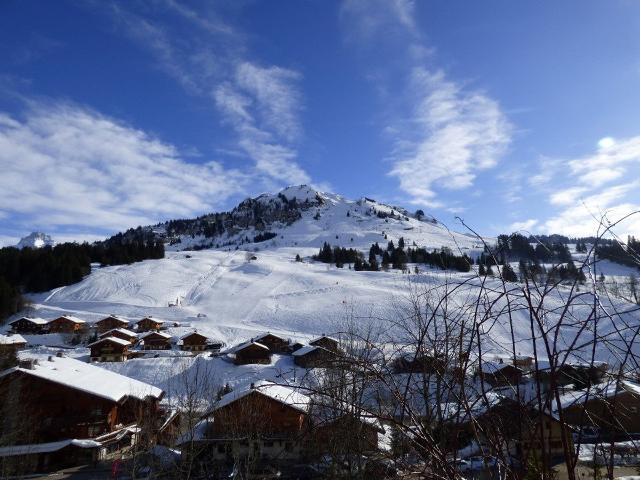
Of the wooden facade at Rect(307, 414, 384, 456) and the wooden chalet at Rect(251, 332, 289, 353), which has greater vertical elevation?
the wooden facade at Rect(307, 414, 384, 456)

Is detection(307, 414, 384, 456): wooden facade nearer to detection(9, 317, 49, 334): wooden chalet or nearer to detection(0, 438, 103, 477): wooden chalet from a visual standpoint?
detection(0, 438, 103, 477): wooden chalet

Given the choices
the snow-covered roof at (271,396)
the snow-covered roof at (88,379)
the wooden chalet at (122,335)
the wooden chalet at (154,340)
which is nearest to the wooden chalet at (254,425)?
the snow-covered roof at (271,396)

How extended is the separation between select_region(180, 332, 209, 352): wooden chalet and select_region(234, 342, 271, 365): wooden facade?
7.48 meters

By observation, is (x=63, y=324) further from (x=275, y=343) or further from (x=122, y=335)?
(x=275, y=343)

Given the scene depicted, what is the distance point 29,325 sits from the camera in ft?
171

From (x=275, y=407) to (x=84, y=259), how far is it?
7536cm

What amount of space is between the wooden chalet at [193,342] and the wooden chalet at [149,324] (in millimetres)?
9032

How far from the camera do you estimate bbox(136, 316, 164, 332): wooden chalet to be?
52.6m

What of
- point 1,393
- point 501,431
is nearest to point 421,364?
point 501,431

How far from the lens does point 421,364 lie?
5.57 ft

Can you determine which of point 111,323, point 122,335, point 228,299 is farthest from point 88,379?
point 228,299

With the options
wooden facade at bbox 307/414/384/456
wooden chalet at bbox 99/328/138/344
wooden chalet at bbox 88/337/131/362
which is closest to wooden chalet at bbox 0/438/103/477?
wooden chalet at bbox 88/337/131/362

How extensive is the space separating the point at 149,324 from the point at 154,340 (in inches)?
291

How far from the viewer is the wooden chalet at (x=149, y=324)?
52.6 meters
